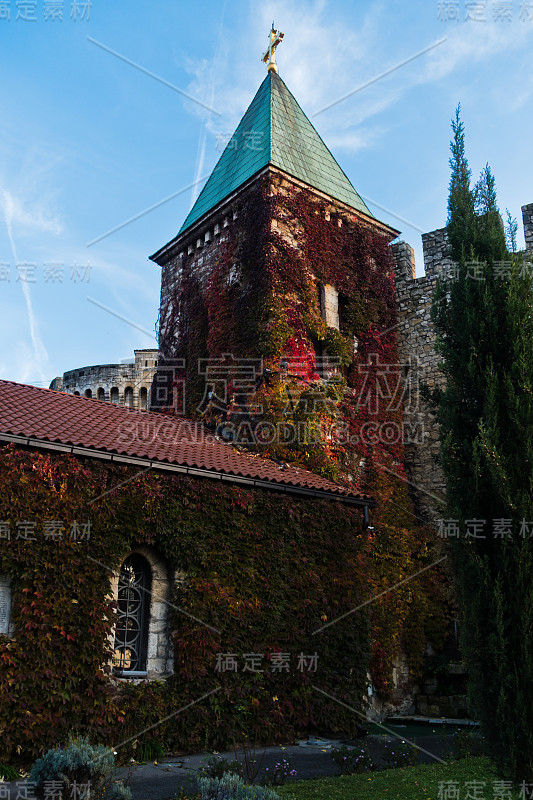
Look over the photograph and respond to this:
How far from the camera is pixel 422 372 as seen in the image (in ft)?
59.6

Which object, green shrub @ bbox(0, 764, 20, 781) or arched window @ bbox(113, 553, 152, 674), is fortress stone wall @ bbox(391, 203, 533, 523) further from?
green shrub @ bbox(0, 764, 20, 781)

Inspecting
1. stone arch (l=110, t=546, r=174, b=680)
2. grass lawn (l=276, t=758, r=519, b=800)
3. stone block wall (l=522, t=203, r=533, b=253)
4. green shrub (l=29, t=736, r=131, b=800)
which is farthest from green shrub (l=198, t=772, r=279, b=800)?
stone block wall (l=522, t=203, r=533, b=253)

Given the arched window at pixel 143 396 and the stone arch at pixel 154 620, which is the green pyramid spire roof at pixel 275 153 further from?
the arched window at pixel 143 396

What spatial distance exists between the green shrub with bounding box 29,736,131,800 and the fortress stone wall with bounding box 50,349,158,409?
2499cm

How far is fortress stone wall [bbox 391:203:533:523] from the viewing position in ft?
56.5

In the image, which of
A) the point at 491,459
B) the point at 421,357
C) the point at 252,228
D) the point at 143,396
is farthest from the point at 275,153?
the point at 143,396

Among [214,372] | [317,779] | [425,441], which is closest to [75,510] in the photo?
[317,779]

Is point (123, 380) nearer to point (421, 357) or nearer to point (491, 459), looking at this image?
point (421, 357)

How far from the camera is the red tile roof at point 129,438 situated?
31.6ft

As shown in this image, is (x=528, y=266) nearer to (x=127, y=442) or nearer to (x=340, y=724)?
(x=127, y=442)

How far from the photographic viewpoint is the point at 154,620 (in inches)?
389

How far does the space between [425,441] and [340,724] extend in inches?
330

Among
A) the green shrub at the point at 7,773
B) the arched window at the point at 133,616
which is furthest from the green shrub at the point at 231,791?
the arched window at the point at 133,616

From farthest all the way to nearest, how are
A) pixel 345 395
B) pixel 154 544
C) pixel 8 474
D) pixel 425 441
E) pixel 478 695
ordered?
pixel 425 441
pixel 345 395
pixel 154 544
pixel 8 474
pixel 478 695
